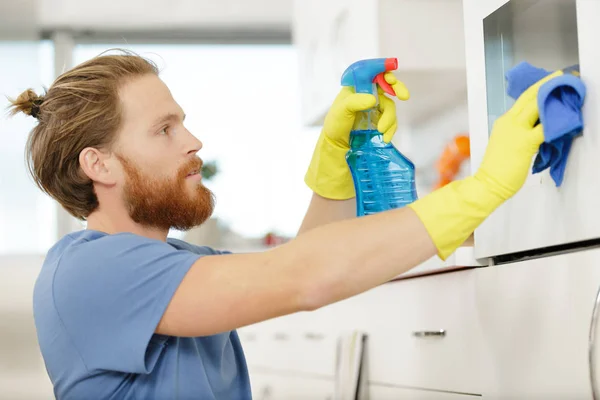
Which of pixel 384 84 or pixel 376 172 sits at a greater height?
pixel 384 84

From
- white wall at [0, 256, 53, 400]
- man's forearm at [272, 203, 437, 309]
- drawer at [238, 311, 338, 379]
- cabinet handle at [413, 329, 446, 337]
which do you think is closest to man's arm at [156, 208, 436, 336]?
man's forearm at [272, 203, 437, 309]

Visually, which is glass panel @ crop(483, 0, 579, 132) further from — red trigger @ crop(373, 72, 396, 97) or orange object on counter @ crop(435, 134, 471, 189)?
orange object on counter @ crop(435, 134, 471, 189)

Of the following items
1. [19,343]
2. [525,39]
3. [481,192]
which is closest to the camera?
[481,192]

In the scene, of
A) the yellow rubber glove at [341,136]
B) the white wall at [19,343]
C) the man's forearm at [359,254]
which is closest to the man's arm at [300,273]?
the man's forearm at [359,254]

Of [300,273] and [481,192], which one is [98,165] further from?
[481,192]

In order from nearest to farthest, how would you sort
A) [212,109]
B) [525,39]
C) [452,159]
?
[525,39] < [452,159] < [212,109]

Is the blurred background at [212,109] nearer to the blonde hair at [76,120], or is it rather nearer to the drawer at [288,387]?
the drawer at [288,387]

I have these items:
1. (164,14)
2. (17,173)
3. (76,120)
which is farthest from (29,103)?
(164,14)

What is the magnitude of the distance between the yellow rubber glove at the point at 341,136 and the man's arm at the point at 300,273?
1.05 feet

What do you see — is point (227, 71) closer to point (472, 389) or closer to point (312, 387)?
point (312, 387)

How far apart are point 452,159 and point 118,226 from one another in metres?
1.42

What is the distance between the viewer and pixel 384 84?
4.27 ft

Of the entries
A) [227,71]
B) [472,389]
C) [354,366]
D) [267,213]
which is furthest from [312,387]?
[227,71]

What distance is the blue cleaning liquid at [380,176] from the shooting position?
1.38m
